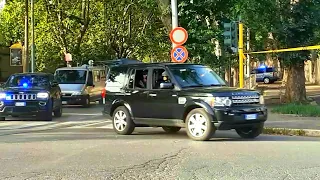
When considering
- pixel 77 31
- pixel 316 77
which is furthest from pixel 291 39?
pixel 316 77

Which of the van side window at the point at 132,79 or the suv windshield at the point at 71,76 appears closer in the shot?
the van side window at the point at 132,79

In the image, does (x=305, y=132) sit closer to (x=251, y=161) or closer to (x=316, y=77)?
(x=251, y=161)

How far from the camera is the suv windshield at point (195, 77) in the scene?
12.8m

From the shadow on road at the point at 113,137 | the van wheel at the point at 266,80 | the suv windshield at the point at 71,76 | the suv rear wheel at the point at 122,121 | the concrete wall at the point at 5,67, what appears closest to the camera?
the shadow on road at the point at 113,137

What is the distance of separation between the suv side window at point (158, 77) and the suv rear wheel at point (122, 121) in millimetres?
1120

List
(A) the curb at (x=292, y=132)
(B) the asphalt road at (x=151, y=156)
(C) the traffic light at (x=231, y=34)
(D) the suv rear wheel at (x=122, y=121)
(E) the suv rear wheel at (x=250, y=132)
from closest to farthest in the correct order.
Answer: (B) the asphalt road at (x=151, y=156) < (E) the suv rear wheel at (x=250, y=132) < (D) the suv rear wheel at (x=122, y=121) < (A) the curb at (x=292, y=132) < (C) the traffic light at (x=231, y=34)

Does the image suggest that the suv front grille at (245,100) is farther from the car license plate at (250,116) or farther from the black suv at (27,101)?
the black suv at (27,101)

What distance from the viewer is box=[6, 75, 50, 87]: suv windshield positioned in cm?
1844

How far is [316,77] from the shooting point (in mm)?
46344

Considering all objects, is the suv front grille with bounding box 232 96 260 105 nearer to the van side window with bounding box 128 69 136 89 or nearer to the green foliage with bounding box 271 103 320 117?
the van side window with bounding box 128 69 136 89

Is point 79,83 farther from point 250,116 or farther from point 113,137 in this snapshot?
point 250,116

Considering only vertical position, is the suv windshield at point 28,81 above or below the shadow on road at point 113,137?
above

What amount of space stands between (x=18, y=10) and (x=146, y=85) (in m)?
24.7

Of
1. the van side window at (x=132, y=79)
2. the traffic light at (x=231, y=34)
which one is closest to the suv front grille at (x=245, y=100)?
the van side window at (x=132, y=79)
